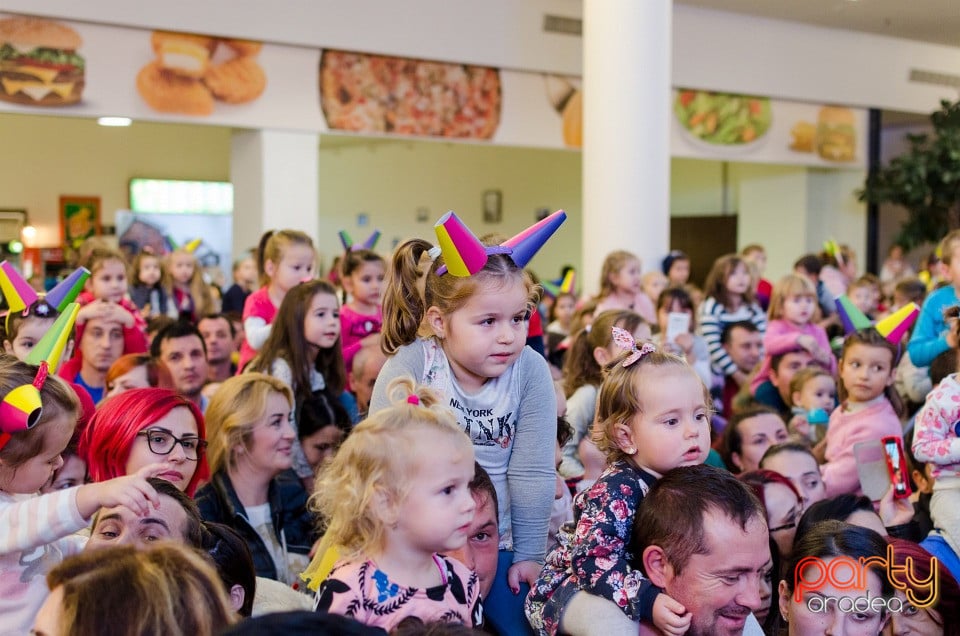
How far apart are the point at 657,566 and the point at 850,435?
2142 mm

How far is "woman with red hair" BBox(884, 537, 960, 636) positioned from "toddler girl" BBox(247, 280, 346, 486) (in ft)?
7.37

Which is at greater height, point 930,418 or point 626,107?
point 626,107

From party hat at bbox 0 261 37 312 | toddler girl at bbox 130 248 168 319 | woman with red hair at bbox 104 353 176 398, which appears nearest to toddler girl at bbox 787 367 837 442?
woman with red hair at bbox 104 353 176 398

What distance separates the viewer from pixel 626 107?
8.27 meters

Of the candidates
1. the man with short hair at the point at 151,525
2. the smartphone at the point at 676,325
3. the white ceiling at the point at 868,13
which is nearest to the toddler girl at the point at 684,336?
the smartphone at the point at 676,325

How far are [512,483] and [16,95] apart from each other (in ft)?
21.9

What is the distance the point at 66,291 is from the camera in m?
3.86

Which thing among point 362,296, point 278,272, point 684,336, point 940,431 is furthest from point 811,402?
point 278,272

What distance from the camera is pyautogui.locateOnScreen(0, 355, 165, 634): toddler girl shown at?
1935mm

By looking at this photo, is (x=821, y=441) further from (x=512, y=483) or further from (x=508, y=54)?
(x=508, y=54)

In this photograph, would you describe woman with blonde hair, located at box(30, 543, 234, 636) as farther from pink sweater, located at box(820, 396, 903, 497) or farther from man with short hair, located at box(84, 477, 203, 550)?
pink sweater, located at box(820, 396, 903, 497)

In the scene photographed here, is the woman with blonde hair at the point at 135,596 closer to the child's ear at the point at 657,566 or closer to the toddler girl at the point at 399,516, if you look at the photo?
the toddler girl at the point at 399,516

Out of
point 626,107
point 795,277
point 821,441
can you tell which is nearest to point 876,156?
point 626,107

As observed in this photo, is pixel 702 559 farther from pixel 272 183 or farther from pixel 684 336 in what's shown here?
pixel 272 183
